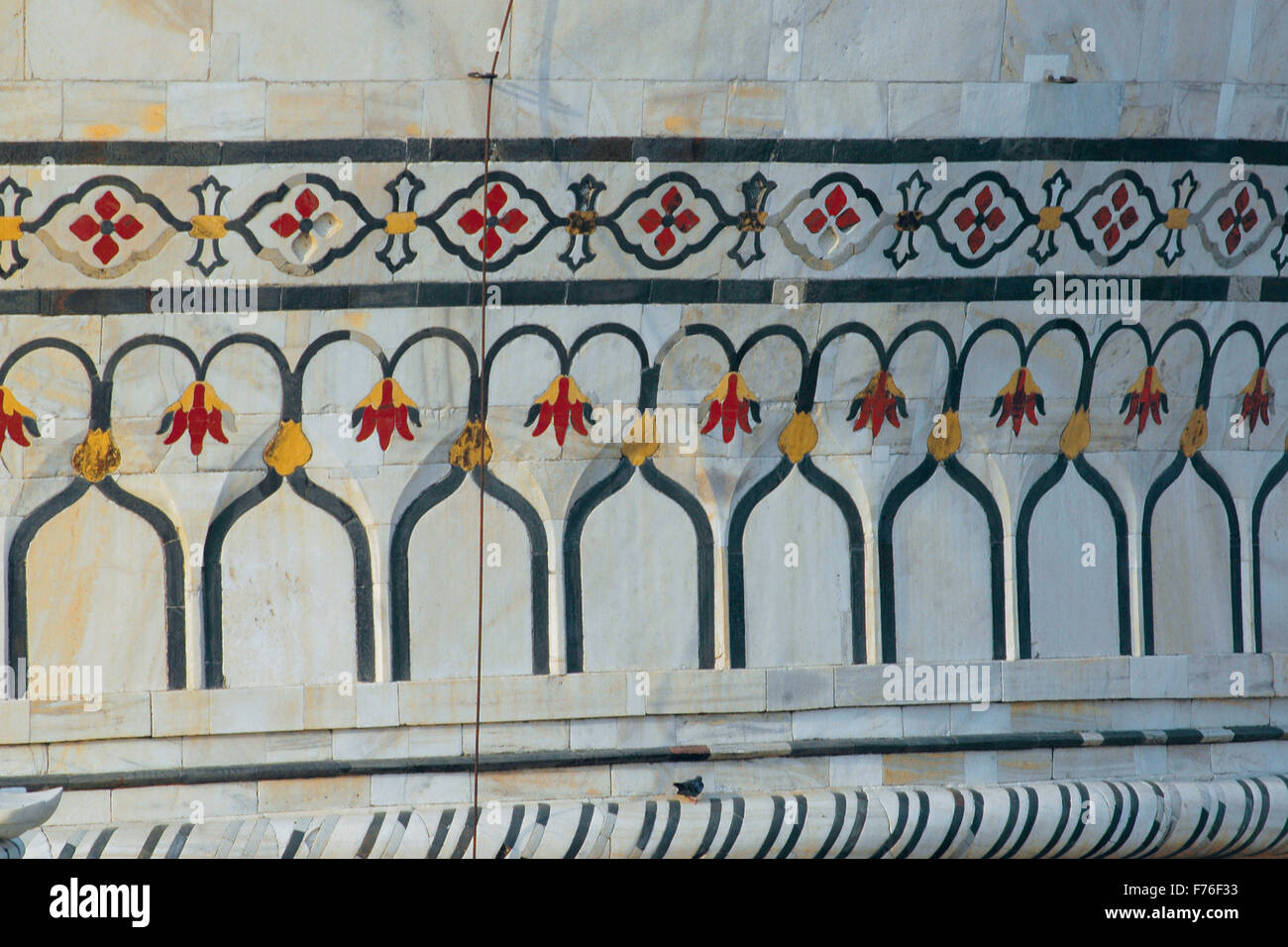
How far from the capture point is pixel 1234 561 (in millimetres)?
4539

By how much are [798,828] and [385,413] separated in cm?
165

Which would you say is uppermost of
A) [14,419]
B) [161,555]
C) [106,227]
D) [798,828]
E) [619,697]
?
[106,227]

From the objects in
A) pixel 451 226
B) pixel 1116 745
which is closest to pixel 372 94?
pixel 451 226

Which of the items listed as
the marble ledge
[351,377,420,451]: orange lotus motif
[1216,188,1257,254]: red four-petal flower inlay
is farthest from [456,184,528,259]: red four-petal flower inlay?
[1216,188,1257,254]: red four-petal flower inlay

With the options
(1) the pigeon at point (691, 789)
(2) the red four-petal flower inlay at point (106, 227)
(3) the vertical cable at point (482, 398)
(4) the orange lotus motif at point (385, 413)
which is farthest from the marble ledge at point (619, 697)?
(2) the red four-petal flower inlay at point (106, 227)

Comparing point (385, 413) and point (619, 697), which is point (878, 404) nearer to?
point (619, 697)

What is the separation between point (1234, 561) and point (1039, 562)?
0.63m

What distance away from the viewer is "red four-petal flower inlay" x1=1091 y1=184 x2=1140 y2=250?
428cm

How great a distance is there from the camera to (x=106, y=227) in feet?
12.8

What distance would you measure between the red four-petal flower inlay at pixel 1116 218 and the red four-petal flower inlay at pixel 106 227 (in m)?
2.66

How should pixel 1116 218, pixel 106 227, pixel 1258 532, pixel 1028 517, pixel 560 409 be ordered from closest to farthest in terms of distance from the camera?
pixel 106 227 → pixel 560 409 → pixel 1116 218 → pixel 1028 517 → pixel 1258 532

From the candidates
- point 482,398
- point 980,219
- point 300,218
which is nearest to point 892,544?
point 980,219

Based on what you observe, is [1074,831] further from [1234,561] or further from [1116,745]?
[1234,561]

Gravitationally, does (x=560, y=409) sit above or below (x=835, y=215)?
below
